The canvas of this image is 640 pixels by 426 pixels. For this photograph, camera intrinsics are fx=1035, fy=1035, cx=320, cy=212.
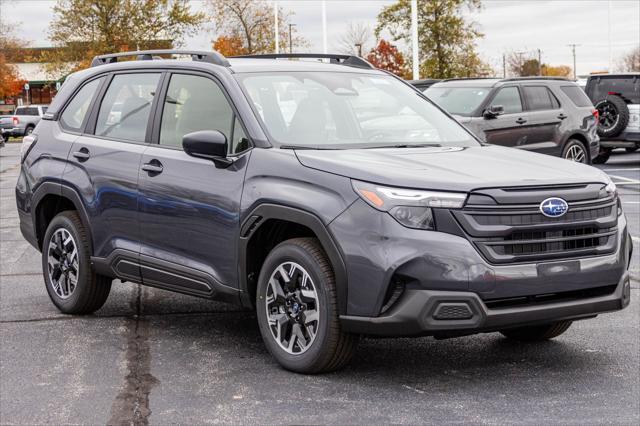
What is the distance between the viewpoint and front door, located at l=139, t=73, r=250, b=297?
5762 millimetres

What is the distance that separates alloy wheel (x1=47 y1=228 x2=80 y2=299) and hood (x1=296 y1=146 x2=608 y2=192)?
229cm

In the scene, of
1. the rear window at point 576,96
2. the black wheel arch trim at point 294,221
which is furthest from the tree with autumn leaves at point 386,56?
the black wheel arch trim at point 294,221

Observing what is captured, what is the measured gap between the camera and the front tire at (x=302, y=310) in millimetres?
5160

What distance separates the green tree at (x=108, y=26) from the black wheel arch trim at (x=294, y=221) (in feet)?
209

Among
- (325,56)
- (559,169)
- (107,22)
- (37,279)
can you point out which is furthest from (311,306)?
(107,22)

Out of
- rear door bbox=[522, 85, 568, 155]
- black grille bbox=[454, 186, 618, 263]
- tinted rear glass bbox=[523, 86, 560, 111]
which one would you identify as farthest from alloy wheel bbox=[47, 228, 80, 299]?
tinted rear glass bbox=[523, 86, 560, 111]

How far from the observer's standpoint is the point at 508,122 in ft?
55.4

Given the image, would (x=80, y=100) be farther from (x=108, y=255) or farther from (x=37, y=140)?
(x=108, y=255)

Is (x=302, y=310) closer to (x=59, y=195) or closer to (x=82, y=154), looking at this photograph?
(x=82, y=154)

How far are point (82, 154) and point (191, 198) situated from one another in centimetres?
139

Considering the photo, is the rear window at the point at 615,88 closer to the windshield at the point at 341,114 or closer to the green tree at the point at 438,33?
the windshield at the point at 341,114

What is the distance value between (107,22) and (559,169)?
66.1 m

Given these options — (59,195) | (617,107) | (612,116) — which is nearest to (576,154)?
(617,107)

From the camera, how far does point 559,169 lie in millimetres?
5430
